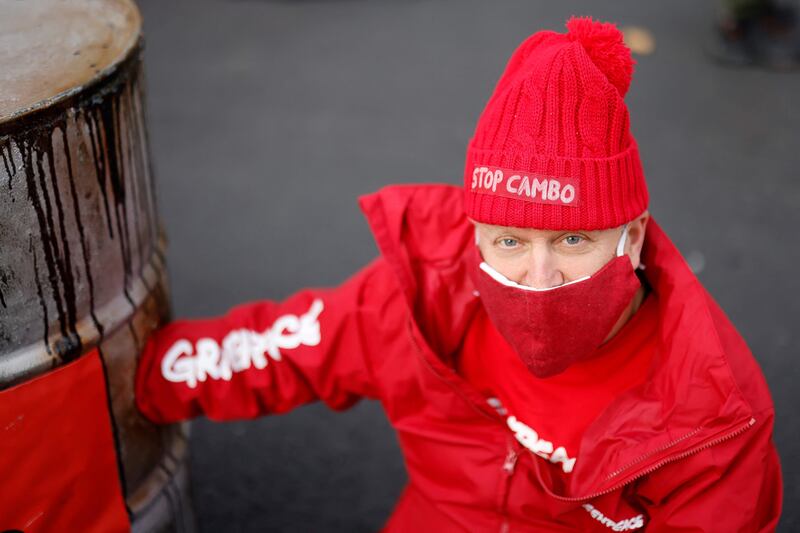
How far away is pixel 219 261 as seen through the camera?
4508 millimetres

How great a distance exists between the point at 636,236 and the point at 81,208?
41.5 inches

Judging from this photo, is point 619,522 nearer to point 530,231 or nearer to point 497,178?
point 530,231

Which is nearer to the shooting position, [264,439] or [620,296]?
[620,296]

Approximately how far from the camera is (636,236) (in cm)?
207

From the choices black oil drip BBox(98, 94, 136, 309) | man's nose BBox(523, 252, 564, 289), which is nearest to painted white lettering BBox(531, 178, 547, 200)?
man's nose BBox(523, 252, 564, 289)

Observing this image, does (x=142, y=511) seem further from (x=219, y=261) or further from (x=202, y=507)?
(x=219, y=261)

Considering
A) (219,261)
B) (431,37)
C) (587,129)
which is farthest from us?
(431,37)

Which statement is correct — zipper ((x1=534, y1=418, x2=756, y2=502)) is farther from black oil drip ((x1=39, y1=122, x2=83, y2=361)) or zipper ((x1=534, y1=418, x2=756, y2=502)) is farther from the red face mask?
black oil drip ((x1=39, y1=122, x2=83, y2=361))

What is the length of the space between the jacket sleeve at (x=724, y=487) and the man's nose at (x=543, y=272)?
40cm

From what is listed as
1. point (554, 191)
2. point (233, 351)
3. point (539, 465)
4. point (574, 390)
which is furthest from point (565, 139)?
point (233, 351)

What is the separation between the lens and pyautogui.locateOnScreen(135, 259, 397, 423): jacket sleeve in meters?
2.27

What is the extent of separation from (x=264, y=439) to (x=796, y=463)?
1.75 m

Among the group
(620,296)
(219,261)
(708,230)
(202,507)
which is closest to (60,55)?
(620,296)

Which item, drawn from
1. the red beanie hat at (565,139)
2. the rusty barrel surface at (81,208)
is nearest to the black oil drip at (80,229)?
the rusty barrel surface at (81,208)
